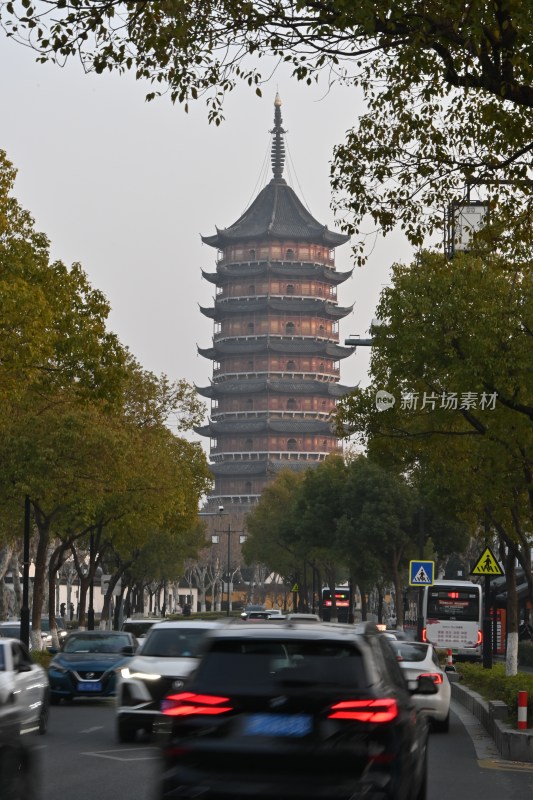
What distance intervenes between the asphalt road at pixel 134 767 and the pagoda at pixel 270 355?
448 feet

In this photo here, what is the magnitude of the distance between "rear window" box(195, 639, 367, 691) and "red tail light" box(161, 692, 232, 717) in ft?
0.36

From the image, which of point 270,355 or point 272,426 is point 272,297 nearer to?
point 270,355

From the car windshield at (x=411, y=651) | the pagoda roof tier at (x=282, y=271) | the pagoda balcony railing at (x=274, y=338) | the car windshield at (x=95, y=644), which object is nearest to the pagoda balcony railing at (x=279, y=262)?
the pagoda roof tier at (x=282, y=271)

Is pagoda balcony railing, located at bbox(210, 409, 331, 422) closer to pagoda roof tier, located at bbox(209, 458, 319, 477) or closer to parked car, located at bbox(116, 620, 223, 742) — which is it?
pagoda roof tier, located at bbox(209, 458, 319, 477)

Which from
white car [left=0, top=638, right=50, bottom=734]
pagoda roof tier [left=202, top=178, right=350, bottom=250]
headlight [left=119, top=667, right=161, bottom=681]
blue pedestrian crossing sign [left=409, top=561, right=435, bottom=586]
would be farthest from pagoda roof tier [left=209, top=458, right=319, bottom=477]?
white car [left=0, top=638, right=50, bottom=734]

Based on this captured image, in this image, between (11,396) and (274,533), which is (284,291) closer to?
(274,533)

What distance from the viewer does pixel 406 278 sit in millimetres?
29047

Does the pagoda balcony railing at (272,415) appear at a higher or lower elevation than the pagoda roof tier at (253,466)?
higher

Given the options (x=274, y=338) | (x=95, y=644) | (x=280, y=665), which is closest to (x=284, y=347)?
(x=274, y=338)

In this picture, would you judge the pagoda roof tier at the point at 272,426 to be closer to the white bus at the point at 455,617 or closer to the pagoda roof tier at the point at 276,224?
the pagoda roof tier at the point at 276,224

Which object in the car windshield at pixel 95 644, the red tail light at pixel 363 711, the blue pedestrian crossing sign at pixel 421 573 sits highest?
the blue pedestrian crossing sign at pixel 421 573

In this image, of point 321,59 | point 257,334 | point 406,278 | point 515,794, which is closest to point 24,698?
point 515,794

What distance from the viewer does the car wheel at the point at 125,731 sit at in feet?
61.3

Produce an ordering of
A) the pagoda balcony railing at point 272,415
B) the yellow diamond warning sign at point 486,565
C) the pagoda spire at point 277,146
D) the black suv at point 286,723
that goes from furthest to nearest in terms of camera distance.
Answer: the pagoda spire at point 277,146 → the pagoda balcony railing at point 272,415 → the yellow diamond warning sign at point 486,565 → the black suv at point 286,723
